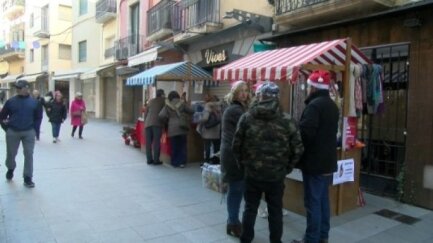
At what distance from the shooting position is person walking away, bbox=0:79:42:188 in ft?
22.2

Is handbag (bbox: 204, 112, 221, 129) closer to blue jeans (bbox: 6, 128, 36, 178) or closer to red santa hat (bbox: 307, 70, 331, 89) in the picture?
blue jeans (bbox: 6, 128, 36, 178)

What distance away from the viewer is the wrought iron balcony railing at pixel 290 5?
8.10 metres

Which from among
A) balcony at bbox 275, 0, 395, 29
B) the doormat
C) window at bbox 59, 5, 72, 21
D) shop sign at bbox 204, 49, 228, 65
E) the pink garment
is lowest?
the doormat

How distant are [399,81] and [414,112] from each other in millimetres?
797

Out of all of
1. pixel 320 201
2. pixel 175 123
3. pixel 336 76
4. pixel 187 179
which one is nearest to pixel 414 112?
pixel 336 76

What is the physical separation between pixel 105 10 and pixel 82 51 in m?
6.14

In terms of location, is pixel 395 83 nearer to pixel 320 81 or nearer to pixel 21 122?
pixel 320 81

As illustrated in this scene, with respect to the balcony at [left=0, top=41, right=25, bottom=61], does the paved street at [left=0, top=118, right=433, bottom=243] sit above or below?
below

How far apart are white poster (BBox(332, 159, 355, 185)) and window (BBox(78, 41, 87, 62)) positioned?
2370 cm

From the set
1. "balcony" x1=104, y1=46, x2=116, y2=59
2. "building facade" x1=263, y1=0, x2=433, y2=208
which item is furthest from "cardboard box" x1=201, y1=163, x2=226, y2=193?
"balcony" x1=104, y1=46, x2=116, y2=59

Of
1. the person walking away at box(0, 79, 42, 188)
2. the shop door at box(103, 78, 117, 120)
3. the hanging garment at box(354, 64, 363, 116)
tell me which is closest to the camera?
the hanging garment at box(354, 64, 363, 116)

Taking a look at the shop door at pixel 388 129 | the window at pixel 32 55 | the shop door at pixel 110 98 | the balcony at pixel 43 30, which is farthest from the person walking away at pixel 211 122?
the window at pixel 32 55

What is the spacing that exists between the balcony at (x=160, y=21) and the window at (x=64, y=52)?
17.6m

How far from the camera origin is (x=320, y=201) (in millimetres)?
4406
